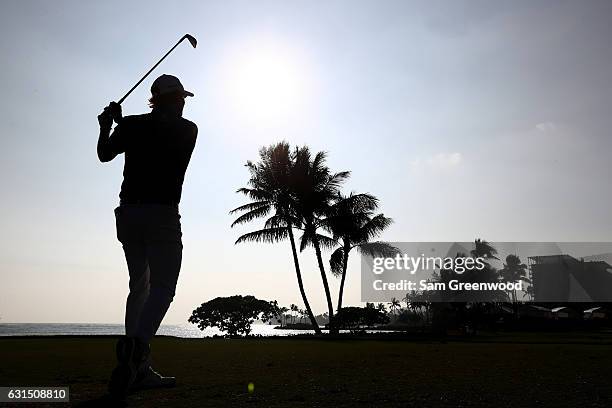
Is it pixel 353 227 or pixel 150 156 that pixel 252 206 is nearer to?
pixel 353 227

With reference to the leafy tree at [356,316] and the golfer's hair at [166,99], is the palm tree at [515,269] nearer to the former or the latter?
the leafy tree at [356,316]

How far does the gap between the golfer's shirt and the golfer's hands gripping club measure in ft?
0.32

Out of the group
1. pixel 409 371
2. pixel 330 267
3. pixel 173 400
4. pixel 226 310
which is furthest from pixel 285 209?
pixel 226 310

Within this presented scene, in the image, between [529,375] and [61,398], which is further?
[529,375]

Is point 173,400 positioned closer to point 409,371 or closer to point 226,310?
point 409,371

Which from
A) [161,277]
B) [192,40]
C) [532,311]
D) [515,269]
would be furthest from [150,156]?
[515,269]

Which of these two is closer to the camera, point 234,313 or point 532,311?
point 234,313

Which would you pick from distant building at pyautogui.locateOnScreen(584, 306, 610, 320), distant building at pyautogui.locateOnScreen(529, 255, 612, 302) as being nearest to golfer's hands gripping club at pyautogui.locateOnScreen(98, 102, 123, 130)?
distant building at pyautogui.locateOnScreen(584, 306, 610, 320)

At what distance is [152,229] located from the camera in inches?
129

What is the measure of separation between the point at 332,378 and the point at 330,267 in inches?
1088

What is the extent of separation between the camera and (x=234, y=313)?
221 ft

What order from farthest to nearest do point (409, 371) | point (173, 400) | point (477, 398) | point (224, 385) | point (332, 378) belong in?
1. point (409, 371)
2. point (332, 378)
3. point (224, 385)
4. point (477, 398)
5. point (173, 400)

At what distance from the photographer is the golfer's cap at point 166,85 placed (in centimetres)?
363

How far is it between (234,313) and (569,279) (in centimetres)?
6646
